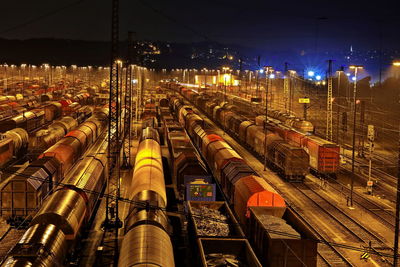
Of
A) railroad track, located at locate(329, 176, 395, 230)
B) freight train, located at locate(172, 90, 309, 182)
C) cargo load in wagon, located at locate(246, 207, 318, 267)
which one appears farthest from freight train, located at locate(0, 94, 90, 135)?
cargo load in wagon, located at locate(246, 207, 318, 267)

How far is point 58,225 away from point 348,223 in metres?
17.2

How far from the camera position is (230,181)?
83.9 ft

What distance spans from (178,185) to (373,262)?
12562 millimetres

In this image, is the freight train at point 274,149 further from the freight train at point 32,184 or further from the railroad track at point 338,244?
the freight train at point 32,184

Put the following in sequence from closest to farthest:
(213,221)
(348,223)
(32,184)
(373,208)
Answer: (213,221)
(32,184)
(348,223)
(373,208)

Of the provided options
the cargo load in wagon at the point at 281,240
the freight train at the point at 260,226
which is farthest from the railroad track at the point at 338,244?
the freight train at the point at 260,226

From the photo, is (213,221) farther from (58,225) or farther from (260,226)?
(58,225)

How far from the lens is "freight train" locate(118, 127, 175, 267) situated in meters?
13.3

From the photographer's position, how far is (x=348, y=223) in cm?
2567

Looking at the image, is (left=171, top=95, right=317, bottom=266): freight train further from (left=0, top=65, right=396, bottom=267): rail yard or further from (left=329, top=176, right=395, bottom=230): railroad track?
(left=329, top=176, right=395, bottom=230): railroad track

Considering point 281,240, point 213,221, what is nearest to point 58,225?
point 213,221

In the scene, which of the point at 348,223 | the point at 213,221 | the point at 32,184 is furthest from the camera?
the point at 348,223

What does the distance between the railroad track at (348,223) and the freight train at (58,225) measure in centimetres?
1382

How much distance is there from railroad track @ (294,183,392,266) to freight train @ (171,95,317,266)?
Result: 4737mm
